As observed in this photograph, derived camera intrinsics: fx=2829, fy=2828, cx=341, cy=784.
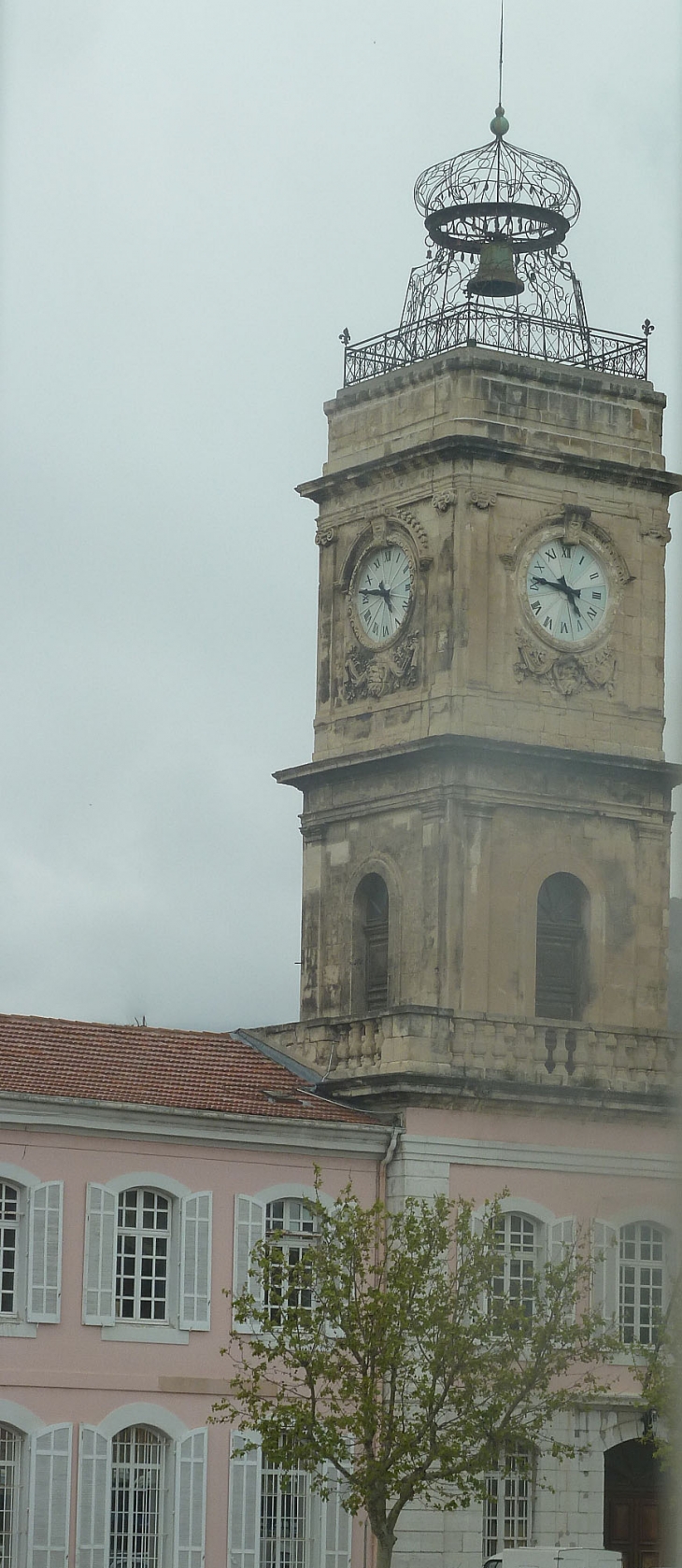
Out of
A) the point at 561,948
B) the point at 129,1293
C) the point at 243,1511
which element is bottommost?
the point at 243,1511

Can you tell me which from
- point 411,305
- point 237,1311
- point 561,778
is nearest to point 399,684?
point 561,778

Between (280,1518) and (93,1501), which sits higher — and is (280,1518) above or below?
below

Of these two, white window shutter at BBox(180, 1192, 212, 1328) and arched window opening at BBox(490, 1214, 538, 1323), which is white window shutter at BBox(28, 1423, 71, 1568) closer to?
white window shutter at BBox(180, 1192, 212, 1328)

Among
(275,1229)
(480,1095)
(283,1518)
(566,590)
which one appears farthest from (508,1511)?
(566,590)

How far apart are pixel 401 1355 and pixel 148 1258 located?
391cm

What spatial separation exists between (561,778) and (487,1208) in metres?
6.32

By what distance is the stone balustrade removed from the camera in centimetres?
3584

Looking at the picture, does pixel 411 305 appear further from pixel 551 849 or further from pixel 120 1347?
pixel 120 1347

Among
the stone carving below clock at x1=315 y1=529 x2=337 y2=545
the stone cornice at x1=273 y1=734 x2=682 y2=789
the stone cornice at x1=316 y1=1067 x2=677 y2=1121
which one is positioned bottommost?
the stone cornice at x1=316 y1=1067 x2=677 y2=1121

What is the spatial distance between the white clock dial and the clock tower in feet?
0.14

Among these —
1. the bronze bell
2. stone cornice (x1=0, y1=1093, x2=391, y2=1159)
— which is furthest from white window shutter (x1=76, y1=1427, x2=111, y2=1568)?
the bronze bell

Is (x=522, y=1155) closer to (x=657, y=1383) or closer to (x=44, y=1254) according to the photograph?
(x=657, y=1383)

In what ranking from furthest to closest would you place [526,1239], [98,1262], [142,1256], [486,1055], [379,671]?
1. [379,671]
2. [486,1055]
3. [526,1239]
4. [142,1256]
5. [98,1262]

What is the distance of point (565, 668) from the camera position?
127ft
